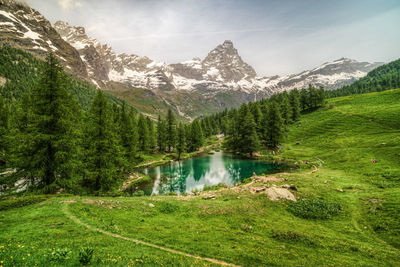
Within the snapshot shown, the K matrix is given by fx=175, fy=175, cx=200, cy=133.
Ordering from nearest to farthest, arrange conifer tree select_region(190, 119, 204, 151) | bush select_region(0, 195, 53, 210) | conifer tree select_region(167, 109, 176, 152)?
bush select_region(0, 195, 53, 210)
conifer tree select_region(167, 109, 176, 152)
conifer tree select_region(190, 119, 204, 151)

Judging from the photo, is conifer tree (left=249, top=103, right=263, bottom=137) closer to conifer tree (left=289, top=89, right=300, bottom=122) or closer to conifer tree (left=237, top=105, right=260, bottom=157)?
conifer tree (left=237, top=105, right=260, bottom=157)

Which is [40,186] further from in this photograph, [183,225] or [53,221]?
[183,225]

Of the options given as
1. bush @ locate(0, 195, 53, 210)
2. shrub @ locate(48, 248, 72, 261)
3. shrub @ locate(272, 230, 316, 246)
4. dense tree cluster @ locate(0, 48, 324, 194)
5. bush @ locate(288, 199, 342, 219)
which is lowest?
bush @ locate(288, 199, 342, 219)

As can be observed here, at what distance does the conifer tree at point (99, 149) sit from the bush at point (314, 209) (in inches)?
1038

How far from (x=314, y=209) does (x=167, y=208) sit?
1631 centimetres

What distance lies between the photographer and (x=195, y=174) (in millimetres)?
54406

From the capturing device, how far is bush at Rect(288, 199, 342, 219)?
60.1ft

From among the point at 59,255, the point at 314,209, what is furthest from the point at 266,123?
the point at 59,255

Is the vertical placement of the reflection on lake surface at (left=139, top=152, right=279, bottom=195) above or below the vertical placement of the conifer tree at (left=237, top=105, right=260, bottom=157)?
below

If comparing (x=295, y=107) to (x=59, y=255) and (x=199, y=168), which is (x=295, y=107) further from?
(x=59, y=255)

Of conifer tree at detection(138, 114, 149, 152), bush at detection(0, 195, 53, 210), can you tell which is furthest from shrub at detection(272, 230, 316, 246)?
conifer tree at detection(138, 114, 149, 152)

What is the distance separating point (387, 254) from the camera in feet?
39.6

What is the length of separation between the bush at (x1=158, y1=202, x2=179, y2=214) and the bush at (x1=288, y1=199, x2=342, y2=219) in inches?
517

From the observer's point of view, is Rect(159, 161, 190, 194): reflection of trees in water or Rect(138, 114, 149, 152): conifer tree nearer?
Rect(159, 161, 190, 194): reflection of trees in water
